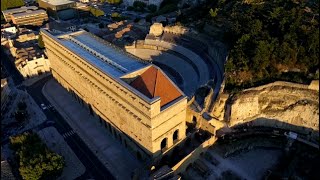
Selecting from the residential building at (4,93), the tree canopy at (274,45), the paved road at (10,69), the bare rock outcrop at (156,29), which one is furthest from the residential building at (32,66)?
the tree canopy at (274,45)

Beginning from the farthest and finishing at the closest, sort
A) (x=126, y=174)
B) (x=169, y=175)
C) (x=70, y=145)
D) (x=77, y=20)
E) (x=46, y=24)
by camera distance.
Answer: (x=77, y=20), (x=46, y=24), (x=70, y=145), (x=126, y=174), (x=169, y=175)

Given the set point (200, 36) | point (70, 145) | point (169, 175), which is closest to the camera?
point (169, 175)

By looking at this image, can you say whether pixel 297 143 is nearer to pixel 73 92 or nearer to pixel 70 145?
pixel 70 145

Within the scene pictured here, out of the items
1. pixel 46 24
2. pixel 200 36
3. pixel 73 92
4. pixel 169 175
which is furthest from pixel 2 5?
pixel 169 175

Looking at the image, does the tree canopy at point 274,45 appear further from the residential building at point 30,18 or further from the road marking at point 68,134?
the residential building at point 30,18

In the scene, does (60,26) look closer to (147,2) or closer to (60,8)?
(60,8)

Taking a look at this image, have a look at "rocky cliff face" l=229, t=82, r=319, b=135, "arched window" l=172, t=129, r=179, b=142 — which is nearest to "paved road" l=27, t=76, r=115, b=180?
"arched window" l=172, t=129, r=179, b=142

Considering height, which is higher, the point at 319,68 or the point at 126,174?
the point at 319,68
